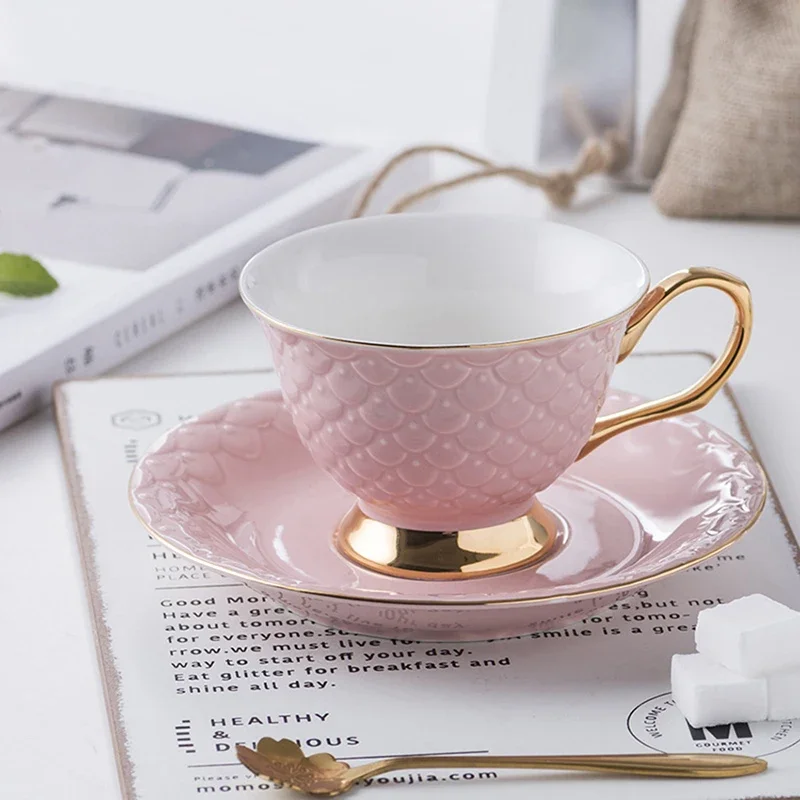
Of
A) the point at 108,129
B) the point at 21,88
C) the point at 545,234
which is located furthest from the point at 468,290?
the point at 21,88

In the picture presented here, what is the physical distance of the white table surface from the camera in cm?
46

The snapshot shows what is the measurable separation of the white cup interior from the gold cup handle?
0.02m

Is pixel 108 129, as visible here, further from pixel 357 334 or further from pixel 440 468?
pixel 440 468

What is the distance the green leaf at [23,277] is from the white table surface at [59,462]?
68mm

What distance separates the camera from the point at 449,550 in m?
0.52

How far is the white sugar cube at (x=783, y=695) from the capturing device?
436mm

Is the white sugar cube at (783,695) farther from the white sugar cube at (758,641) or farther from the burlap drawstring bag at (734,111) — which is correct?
the burlap drawstring bag at (734,111)

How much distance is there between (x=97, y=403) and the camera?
71 centimetres

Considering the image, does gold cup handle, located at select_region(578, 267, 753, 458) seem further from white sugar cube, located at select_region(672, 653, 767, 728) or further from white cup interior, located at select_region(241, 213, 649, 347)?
white sugar cube, located at select_region(672, 653, 767, 728)

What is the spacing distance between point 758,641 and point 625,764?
0.06m

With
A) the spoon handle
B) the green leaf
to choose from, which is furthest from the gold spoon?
the green leaf

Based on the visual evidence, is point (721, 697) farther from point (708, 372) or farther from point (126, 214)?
point (126, 214)

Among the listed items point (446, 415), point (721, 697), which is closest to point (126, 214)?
point (446, 415)

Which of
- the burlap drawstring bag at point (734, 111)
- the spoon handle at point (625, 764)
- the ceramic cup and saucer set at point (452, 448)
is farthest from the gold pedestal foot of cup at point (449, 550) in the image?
the burlap drawstring bag at point (734, 111)
